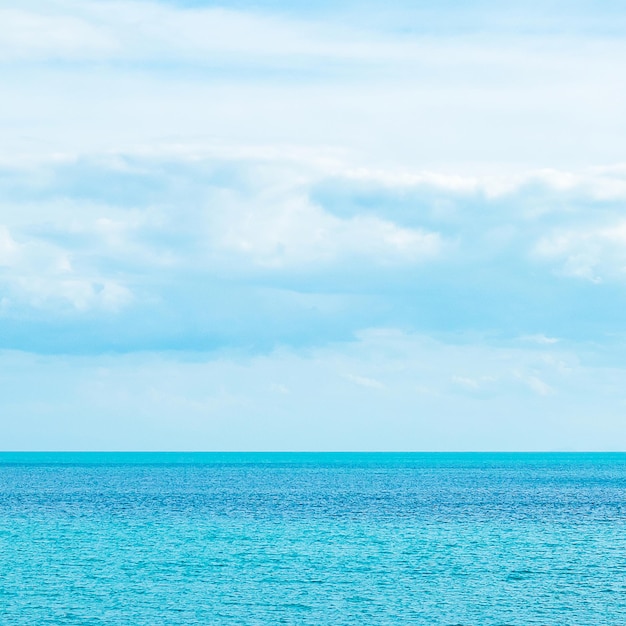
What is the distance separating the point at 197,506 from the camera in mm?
100125

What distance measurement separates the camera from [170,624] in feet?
145

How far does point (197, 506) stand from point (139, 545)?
33680mm

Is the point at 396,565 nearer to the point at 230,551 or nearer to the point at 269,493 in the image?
the point at 230,551

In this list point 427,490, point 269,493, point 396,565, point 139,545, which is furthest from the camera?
point 427,490

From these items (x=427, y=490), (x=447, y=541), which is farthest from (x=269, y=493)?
(x=447, y=541)

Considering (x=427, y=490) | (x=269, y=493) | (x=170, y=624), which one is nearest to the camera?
(x=170, y=624)

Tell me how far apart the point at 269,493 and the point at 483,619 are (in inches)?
3200

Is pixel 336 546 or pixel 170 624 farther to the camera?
pixel 336 546

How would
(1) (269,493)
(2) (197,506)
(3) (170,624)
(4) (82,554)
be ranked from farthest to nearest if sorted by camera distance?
(1) (269,493), (2) (197,506), (4) (82,554), (3) (170,624)

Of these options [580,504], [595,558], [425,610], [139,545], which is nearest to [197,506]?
[139,545]

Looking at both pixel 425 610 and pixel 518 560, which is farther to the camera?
pixel 518 560

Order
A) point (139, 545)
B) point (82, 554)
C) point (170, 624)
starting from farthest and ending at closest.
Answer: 1. point (139, 545)
2. point (82, 554)
3. point (170, 624)

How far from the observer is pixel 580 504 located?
351 feet

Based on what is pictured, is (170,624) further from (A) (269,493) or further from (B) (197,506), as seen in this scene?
(A) (269,493)
